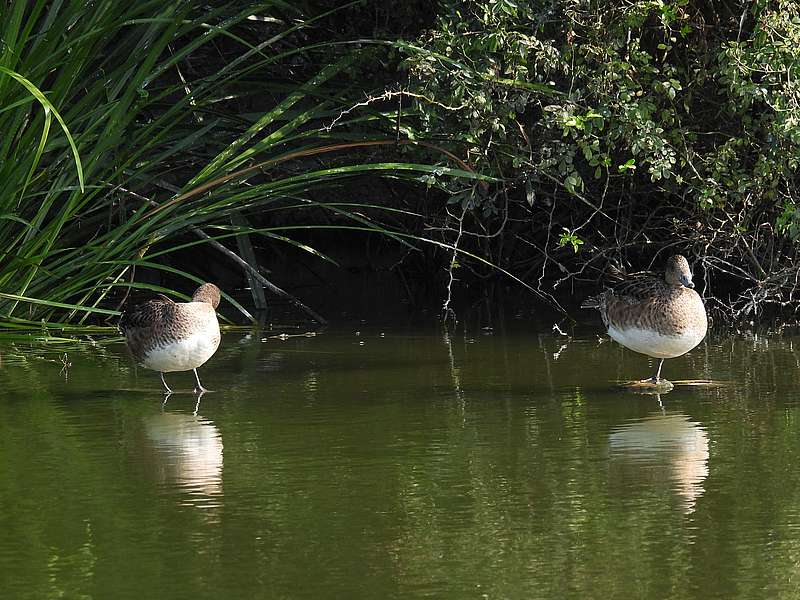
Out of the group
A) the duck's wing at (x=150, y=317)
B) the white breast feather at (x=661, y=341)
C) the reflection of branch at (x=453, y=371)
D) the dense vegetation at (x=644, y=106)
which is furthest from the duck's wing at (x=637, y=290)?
the duck's wing at (x=150, y=317)

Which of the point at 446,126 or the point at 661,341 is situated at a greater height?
the point at 446,126

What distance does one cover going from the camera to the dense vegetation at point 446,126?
880cm

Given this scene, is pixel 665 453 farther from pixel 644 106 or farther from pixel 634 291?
pixel 644 106

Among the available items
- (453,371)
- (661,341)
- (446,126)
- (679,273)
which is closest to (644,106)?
(679,273)

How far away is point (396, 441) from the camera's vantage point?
21.6 feet

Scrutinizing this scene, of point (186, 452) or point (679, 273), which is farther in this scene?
point (679, 273)

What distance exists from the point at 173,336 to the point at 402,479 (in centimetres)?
258

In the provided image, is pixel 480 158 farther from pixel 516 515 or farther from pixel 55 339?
pixel 516 515

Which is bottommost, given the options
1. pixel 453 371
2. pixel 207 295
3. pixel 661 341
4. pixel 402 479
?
Result: pixel 402 479

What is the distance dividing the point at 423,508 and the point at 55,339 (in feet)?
12.3

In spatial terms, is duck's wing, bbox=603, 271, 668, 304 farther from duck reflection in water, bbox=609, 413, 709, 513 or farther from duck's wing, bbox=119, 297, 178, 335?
duck's wing, bbox=119, 297, 178, 335

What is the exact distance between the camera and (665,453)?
618cm

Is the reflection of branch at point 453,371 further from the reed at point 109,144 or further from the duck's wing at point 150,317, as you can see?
the duck's wing at point 150,317

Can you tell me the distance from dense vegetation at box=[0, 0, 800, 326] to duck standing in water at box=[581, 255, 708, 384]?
977mm
